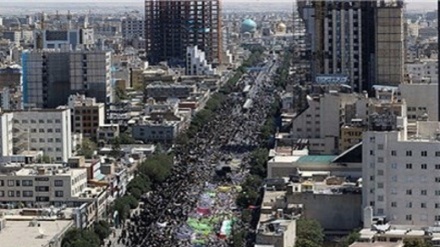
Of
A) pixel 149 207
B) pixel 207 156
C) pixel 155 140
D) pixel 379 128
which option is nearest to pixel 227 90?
pixel 155 140

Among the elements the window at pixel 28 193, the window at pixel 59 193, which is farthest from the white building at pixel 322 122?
the window at pixel 28 193

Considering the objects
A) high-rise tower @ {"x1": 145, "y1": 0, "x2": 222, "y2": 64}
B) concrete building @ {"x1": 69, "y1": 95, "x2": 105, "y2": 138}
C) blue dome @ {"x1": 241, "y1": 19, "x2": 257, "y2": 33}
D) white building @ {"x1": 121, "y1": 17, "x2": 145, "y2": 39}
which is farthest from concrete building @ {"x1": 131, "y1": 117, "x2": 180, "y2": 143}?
blue dome @ {"x1": 241, "y1": 19, "x2": 257, "y2": 33}

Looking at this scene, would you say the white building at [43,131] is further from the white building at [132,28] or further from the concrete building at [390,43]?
the white building at [132,28]

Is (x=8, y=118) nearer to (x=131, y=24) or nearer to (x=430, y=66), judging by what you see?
(x=430, y=66)

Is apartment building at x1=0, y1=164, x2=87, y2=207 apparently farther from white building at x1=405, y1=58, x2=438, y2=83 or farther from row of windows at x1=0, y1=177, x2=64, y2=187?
white building at x1=405, y1=58, x2=438, y2=83

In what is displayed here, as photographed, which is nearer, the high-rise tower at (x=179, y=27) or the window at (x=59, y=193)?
the window at (x=59, y=193)

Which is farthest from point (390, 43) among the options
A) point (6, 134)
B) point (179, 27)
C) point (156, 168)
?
point (179, 27)

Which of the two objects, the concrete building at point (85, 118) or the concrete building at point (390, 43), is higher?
the concrete building at point (390, 43)
